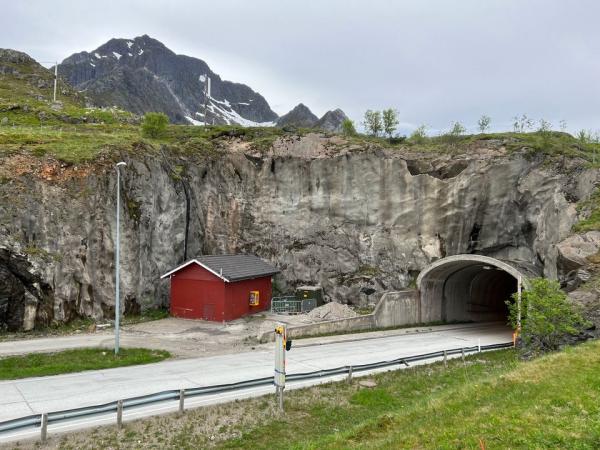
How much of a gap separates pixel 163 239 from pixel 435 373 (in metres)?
24.9

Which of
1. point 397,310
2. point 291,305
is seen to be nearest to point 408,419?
point 397,310

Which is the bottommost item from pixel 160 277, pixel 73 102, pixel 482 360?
pixel 482 360

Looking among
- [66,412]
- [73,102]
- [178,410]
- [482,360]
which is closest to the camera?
[66,412]

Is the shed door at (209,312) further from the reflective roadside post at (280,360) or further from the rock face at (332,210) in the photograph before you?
the reflective roadside post at (280,360)

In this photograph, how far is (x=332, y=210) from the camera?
4625cm

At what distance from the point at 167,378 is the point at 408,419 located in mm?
10632

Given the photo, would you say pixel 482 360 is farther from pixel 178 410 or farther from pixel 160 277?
pixel 160 277

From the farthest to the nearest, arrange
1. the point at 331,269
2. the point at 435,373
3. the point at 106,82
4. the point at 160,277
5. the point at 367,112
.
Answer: the point at 106,82
the point at 367,112
the point at 331,269
the point at 160,277
the point at 435,373

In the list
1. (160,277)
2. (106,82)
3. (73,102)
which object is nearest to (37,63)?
(73,102)

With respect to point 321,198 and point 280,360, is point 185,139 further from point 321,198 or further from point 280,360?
point 280,360

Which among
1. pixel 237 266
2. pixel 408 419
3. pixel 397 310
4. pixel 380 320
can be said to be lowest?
pixel 380 320

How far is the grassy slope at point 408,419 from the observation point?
32.4 ft

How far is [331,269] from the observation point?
4494 centimetres

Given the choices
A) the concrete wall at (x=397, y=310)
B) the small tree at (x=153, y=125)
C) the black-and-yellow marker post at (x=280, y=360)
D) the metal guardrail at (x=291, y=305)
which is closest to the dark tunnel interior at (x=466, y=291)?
the concrete wall at (x=397, y=310)
